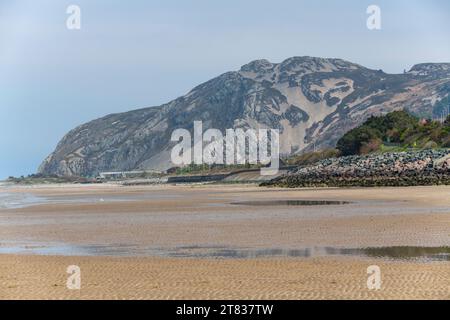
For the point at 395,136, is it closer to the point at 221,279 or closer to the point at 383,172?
the point at 383,172

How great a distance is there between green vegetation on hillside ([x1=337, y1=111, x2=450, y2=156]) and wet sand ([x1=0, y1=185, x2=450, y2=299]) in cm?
5633

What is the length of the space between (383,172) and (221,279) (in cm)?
6827

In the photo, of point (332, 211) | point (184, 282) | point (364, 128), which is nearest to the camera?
point (184, 282)

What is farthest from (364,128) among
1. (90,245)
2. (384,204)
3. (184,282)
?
(184,282)

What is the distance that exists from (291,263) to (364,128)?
102m

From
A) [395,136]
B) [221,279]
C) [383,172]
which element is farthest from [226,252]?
[395,136]

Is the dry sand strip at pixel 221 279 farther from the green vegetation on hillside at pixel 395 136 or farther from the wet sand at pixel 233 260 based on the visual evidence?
the green vegetation on hillside at pixel 395 136

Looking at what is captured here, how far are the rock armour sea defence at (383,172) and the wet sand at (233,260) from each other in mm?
29653

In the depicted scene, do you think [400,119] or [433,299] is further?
[400,119]

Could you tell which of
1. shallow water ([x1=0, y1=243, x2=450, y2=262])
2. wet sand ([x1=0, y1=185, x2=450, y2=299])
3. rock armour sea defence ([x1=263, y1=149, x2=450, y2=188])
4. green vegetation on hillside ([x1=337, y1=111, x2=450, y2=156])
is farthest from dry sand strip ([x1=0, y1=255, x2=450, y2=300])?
green vegetation on hillside ([x1=337, y1=111, x2=450, y2=156])

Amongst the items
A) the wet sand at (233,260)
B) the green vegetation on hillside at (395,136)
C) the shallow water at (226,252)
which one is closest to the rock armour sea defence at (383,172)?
the green vegetation on hillside at (395,136)

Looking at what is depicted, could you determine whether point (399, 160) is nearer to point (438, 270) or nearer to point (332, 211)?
point (332, 211)

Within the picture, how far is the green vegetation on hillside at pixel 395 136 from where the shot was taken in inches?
4025
